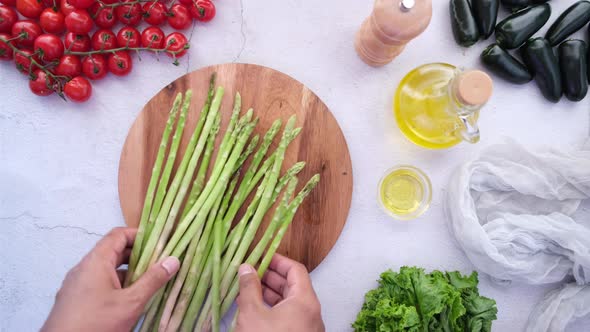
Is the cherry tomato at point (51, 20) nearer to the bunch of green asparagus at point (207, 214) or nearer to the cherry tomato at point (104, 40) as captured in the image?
the cherry tomato at point (104, 40)

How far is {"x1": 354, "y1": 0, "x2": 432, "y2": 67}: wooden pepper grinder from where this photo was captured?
1.45 metres

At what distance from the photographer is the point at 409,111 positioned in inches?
66.9

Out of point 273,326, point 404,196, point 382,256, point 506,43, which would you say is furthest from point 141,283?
point 506,43

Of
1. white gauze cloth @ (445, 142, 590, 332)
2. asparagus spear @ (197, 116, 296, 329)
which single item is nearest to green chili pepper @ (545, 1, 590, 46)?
white gauze cloth @ (445, 142, 590, 332)

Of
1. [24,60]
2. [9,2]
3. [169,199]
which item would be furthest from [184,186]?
[9,2]

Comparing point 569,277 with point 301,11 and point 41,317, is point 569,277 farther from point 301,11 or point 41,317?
point 41,317

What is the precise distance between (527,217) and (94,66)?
1.81m

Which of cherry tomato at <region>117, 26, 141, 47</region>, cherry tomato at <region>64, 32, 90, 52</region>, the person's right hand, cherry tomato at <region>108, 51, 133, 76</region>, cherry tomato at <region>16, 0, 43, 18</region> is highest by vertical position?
cherry tomato at <region>16, 0, 43, 18</region>

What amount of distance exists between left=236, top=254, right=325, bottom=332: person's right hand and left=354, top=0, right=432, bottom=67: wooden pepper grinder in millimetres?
869

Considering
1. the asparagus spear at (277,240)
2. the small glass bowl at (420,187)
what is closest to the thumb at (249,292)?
the asparagus spear at (277,240)

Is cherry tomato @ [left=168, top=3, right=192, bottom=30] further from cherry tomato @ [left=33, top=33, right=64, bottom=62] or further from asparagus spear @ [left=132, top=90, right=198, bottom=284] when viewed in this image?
cherry tomato @ [left=33, top=33, right=64, bottom=62]

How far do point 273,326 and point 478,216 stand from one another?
38.8 inches

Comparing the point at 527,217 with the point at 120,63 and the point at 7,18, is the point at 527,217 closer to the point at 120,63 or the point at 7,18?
the point at 120,63

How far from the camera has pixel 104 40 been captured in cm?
171
